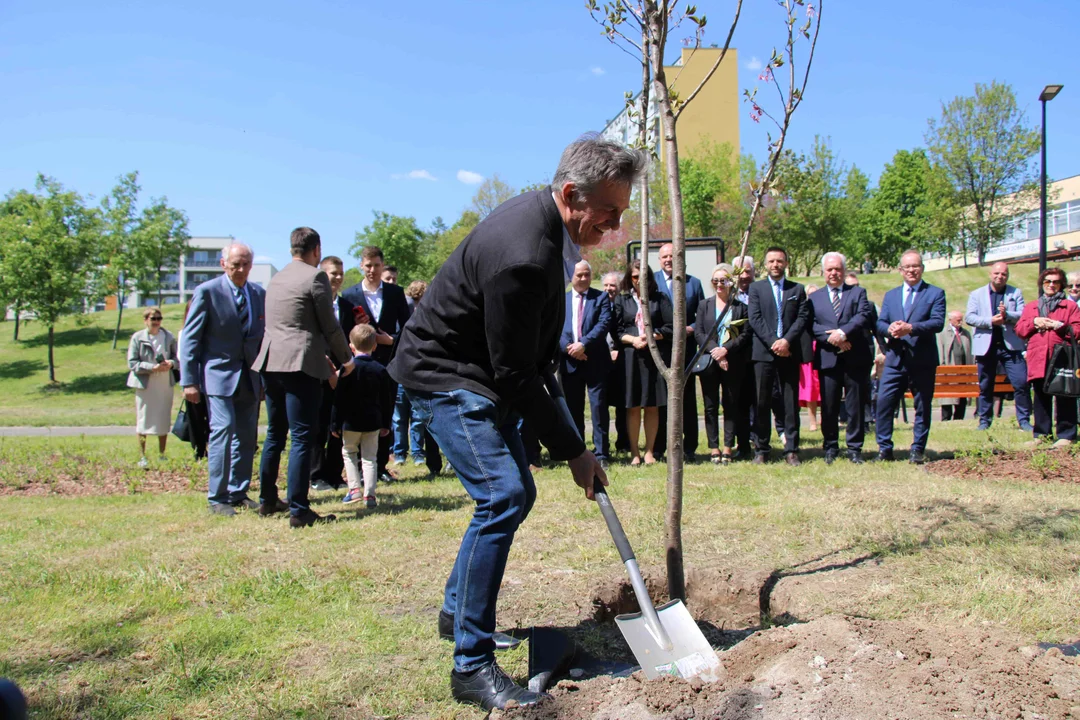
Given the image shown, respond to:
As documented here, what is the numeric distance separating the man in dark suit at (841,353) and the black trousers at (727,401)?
859 millimetres

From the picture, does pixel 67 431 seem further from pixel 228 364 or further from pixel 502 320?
pixel 502 320

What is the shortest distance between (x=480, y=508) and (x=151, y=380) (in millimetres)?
8150

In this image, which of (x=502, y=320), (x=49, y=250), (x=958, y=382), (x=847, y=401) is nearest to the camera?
(x=502, y=320)

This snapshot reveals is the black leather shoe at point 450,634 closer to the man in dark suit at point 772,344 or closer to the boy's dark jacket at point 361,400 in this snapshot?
the boy's dark jacket at point 361,400

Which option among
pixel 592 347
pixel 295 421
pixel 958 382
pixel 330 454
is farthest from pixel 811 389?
pixel 295 421

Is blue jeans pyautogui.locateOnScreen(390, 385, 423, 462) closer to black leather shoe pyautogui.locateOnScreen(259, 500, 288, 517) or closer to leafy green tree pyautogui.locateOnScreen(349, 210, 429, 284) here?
black leather shoe pyautogui.locateOnScreen(259, 500, 288, 517)

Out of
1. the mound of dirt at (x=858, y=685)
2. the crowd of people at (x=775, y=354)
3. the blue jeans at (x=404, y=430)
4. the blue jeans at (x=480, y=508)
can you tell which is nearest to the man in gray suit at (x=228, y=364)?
the blue jeans at (x=404, y=430)

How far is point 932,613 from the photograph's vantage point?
12.6 ft

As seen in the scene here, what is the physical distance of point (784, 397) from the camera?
8.56m

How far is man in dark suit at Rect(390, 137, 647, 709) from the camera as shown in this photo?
2.90m

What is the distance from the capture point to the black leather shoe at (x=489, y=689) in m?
2.88

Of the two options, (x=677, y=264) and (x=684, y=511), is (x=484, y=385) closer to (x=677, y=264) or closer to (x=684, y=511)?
(x=677, y=264)

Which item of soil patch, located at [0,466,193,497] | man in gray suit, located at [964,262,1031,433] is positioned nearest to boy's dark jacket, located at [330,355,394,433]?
soil patch, located at [0,466,193,497]

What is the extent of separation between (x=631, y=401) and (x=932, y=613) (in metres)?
4.94
